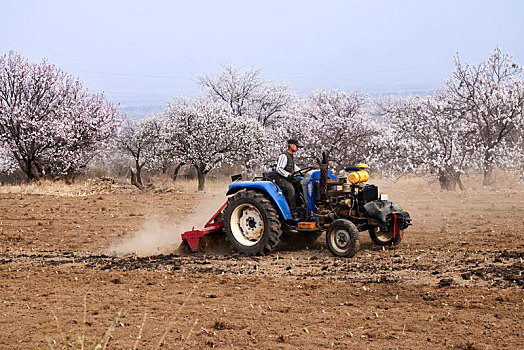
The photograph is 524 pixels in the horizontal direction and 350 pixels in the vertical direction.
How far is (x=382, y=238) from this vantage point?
393 inches

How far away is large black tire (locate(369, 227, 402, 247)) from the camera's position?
9828 millimetres

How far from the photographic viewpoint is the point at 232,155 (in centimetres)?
2819

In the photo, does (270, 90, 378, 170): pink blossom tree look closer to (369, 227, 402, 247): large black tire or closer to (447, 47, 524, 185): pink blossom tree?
(447, 47, 524, 185): pink blossom tree

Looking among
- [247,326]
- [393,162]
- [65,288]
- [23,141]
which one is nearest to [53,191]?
[23,141]

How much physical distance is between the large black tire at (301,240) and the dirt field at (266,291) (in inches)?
6.4

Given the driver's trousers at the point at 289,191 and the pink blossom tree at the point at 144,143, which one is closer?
the driver's trousers at the point at 289,191

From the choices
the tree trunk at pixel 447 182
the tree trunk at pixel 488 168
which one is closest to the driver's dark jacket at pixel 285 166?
the tree trunk at pixel 447 182

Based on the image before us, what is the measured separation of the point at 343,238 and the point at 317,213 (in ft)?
2.45

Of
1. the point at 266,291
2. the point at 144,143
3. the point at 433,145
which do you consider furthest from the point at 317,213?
the point at 144,143

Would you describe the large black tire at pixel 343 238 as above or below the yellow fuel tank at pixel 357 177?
below

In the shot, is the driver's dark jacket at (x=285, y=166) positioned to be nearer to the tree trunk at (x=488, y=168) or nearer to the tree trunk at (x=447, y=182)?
the tree trunk at (x=447, y=182)

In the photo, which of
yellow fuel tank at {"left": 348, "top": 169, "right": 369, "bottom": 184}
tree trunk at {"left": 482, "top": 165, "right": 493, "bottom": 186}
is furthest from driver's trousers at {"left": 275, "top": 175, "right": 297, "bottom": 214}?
tree trunk at {"left": 482, "top": 165, "right": 493, "bottom": 186}

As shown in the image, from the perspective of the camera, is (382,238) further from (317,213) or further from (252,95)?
(252,95)

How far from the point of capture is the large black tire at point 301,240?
416 inches
